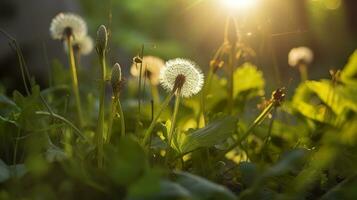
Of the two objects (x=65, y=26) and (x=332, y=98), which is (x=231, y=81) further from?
(x=65, y=26)

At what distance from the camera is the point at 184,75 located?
1.13m

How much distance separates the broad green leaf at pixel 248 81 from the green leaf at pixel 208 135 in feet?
1.58

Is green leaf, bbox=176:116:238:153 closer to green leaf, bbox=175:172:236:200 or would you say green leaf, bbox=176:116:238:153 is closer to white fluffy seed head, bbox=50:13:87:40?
green leaf, bbox=175:172:236:200

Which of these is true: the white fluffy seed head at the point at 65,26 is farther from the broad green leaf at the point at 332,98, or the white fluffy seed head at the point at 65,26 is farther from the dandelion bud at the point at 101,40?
the broad green leaf at the point at 332,98

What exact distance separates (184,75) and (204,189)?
34 centimetres

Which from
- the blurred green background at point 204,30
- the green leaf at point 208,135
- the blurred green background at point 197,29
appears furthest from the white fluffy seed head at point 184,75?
the blurred green background at point 204,30

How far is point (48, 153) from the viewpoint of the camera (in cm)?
103

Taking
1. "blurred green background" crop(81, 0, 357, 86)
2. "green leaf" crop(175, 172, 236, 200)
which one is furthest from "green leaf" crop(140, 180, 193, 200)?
"blurred green background" crop(81, 0, 357, 86)

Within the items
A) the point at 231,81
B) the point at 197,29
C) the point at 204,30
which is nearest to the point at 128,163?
the point at 231,81

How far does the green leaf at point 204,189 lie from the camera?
2.71 ft

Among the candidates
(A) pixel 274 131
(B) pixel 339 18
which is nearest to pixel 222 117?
(A) pixel 274 131

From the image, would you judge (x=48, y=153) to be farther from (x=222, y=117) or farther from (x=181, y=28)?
(x=181, y=28)

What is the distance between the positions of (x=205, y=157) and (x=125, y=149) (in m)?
0.43

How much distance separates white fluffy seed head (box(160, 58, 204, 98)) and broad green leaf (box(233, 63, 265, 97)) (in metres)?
0.47
